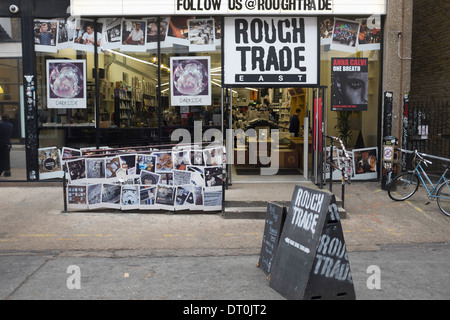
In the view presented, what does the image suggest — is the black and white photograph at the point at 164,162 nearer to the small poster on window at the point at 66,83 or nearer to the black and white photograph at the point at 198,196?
the black and white photograph at the point at 198,196

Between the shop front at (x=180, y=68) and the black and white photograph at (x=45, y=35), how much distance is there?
25 mm

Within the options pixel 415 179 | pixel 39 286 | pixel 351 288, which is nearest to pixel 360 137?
pixel 415 179

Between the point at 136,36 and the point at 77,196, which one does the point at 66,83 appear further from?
the point at 77,196

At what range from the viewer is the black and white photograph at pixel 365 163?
11766mm

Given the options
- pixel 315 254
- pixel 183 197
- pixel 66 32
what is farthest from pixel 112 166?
pixel 315 254

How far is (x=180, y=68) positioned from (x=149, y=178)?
3.62m

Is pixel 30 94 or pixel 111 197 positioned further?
pixel 30 94

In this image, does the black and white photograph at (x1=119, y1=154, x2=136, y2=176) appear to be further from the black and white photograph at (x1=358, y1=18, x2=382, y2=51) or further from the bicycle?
the black and white photograph at (x1=358, y1=18, x2=382, y2=51)

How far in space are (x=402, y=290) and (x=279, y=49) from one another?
7266mm

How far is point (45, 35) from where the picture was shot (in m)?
11.6

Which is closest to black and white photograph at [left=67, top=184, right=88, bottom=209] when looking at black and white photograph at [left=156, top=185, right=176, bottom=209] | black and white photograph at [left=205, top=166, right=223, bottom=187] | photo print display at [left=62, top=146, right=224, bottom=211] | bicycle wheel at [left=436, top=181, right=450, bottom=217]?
photo print display at [left=62, top=146, right=224, bottom=211]

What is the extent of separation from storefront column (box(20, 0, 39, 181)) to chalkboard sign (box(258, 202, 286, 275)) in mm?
7858

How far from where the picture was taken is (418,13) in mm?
14969

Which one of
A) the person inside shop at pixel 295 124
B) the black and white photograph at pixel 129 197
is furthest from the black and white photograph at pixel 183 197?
the person inside shop at pixel 295 124
